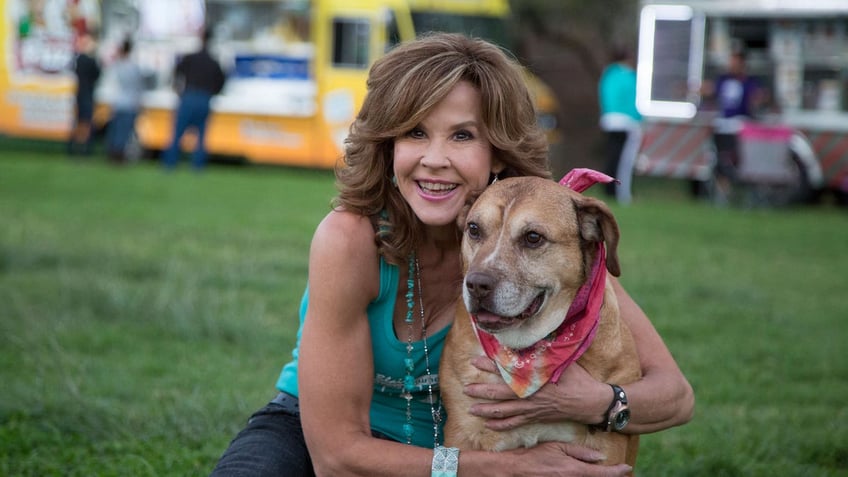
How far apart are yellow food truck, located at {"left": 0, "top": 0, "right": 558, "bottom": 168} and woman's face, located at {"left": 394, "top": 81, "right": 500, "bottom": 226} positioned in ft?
54.0

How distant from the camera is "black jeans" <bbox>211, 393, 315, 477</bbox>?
3668mm

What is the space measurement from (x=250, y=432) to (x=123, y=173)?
14014mm

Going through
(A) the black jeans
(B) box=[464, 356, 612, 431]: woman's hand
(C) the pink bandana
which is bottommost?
(A) the black jeans

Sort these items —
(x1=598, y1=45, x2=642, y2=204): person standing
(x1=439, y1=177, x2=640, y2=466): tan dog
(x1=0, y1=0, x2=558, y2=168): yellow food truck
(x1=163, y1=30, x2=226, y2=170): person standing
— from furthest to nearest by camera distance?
(x1=0, y1=0, x2=558, y2=168): yellow food truck → (x1=163, y1=30, x2=226, y2=170): person standing → (x1=598, y1=45, x2=642, y2=204): person standing → (x1=439, y1=177, x2=640, y2=466): tan dog

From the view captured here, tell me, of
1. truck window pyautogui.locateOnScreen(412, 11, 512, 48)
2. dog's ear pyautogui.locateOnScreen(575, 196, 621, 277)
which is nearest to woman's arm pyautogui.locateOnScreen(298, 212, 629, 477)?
dog's ear pyautogui.locateOnScreen(575, 196, 621, 277)

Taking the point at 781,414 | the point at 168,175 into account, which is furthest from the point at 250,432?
the point at 168,175

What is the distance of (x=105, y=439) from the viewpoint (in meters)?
5.01

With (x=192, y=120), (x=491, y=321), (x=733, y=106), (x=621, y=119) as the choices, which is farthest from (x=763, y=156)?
(x=491, y=321)

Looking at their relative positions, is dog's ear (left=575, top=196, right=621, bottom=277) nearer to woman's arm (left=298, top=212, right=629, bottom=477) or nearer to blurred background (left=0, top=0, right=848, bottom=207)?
woman's arm (left=298, top=212, right=629, bottom=477)

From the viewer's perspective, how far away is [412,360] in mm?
3785

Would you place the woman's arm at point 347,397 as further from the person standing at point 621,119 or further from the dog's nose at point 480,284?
the person standing at point 621,119

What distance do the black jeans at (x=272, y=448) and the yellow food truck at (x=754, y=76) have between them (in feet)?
51.3

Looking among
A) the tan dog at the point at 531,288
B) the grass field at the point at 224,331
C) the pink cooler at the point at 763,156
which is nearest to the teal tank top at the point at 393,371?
the tan dog at the point at 531,288

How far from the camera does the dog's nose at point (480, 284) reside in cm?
338
